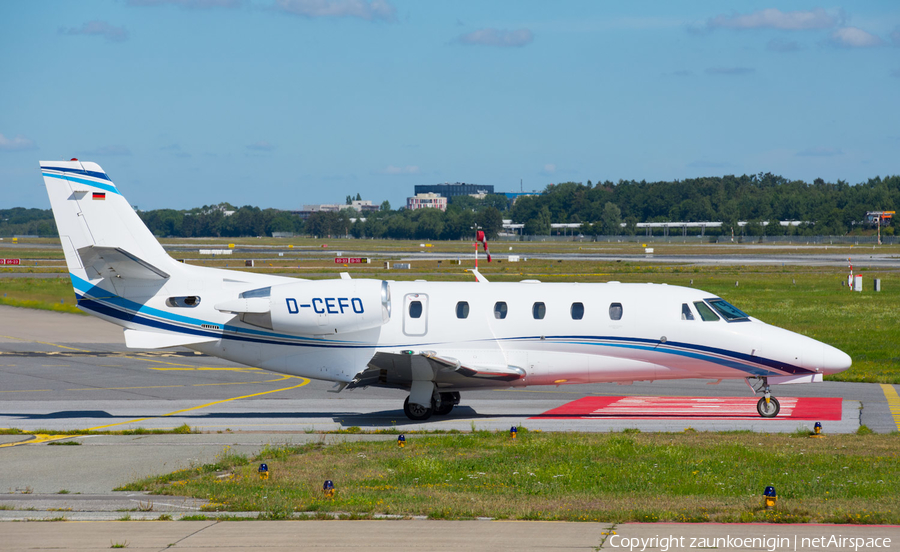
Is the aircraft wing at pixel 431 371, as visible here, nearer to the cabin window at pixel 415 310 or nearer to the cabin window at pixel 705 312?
the cabin window at pixel 415 310

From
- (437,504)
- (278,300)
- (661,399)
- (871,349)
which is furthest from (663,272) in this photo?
(437,504)

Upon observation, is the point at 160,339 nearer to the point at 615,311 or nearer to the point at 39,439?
the point at 39,439

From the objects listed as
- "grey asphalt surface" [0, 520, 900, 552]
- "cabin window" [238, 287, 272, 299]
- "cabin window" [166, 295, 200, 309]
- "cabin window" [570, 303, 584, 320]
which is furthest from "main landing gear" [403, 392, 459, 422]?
"grey asphalt surface" [0, 520, 900, 552]

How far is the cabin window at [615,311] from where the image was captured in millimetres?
21047

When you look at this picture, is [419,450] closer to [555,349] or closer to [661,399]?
[555,349]

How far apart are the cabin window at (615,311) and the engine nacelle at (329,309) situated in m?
5.35

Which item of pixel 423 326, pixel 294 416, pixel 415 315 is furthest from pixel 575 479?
pixel 294 416

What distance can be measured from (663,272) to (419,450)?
2494 inches

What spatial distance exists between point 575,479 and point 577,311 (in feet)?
24.4

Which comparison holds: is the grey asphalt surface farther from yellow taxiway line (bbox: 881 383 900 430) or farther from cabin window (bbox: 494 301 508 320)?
yellow taxiway line (bbox: 881 383 900 430)

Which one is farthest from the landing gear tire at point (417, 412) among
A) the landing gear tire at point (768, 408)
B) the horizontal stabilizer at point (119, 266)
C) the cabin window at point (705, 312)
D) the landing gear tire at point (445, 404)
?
the landing gear tire at point (768, 408)

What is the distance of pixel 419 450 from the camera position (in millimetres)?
17016

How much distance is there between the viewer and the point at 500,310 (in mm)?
21062

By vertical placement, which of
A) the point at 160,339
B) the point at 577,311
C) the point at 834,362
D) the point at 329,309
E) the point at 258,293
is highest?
the point at 258,293
